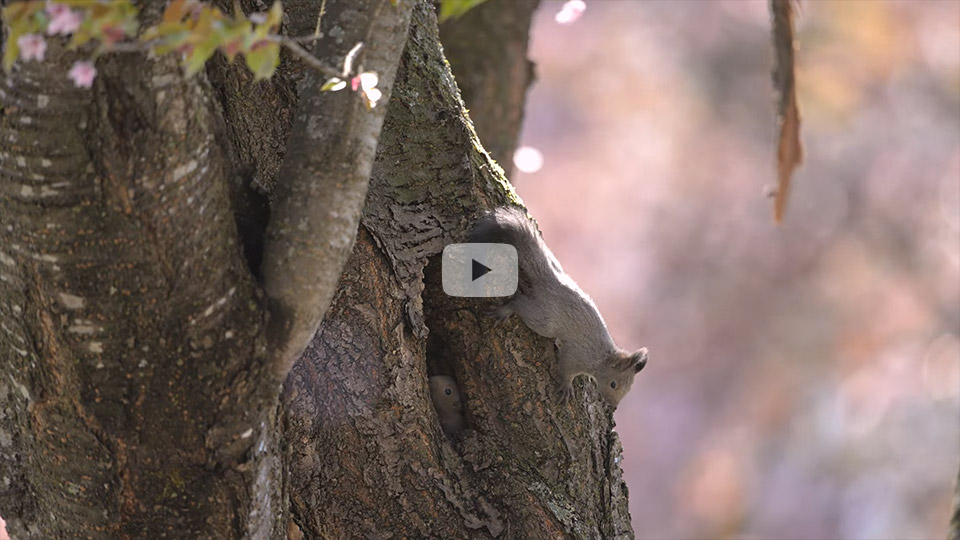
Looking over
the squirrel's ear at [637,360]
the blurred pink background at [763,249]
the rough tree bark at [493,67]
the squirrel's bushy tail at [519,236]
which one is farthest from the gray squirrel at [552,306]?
the blurred pink background at [763,249]

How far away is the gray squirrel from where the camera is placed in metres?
2.61

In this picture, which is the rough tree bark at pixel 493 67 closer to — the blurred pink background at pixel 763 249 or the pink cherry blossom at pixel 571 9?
the pink cherry blossom at pixel 571 9

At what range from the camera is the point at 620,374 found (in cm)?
373

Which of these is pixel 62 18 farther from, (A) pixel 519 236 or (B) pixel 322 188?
(A) pixel 519 236

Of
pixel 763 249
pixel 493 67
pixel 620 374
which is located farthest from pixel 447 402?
pixel 763 249

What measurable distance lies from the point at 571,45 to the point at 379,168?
10.6 m

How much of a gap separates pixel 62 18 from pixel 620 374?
275 centimetres

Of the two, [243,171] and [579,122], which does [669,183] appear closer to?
[579,122]

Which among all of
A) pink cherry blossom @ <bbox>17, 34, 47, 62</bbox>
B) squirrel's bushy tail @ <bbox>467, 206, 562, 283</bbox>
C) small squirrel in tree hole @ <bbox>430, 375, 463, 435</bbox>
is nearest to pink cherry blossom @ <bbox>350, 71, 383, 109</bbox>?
pink cherry blossom @ <bbox>17, 34, 47, 62</bbox>

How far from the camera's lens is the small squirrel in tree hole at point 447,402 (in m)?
2.62

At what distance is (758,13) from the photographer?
11328 millimetres
